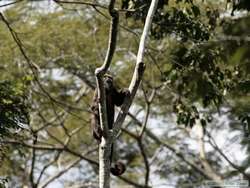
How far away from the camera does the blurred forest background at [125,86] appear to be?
6809 millimetres

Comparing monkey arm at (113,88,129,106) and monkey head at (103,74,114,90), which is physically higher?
monkey head at (103,74,114,90)

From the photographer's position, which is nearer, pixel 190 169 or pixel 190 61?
pixel 190 61

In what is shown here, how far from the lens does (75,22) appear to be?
42.6 feet

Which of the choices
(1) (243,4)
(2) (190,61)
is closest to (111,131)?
(1) (243,4)

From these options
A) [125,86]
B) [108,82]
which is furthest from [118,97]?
[125,86]

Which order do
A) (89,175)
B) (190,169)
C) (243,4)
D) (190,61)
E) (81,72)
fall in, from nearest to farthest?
(243,4)
(190,61)
(81,72)
(190,169)
(89,175)

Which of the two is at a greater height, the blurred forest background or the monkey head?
the blurred forest background

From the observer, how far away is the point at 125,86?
41.6 feet

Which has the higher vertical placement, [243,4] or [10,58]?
[10,58]

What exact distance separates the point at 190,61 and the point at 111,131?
2345 mm

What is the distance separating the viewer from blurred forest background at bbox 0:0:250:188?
268 inches

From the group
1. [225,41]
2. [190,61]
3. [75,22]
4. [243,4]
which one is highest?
[75,22]

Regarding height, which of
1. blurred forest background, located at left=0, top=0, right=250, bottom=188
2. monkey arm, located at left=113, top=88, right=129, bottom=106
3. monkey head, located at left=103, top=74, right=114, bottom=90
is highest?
blurred forest background, located at left=0, top=0, right=250, bottom=188

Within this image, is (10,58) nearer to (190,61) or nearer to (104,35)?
(104,35)
